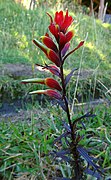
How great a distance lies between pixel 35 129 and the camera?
4.49ft

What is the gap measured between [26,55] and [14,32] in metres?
0.67

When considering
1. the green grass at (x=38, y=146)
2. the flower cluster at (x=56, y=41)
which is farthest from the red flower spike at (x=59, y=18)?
the green grass at (x=38, y=146)

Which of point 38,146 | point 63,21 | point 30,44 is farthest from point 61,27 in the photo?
point 30,44

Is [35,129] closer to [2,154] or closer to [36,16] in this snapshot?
[2,154]

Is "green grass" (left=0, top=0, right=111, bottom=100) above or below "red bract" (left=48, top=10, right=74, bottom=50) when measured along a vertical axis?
above

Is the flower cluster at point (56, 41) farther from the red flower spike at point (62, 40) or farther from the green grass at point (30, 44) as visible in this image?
the green grass at point (30, 44)

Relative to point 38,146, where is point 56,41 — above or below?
above

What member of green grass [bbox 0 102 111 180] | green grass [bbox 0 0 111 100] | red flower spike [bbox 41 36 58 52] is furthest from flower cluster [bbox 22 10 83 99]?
green grass [bbox 0 0 111 100]

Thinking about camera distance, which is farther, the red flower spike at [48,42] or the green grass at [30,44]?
the green grass at [30,44]

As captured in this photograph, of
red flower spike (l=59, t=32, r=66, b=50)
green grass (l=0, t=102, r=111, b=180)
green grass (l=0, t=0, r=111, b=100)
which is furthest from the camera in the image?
green grass (l=0, t=0, r=111, b=100)

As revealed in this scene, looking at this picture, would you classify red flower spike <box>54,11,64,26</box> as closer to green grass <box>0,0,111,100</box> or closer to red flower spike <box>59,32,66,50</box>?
red flower spike <box>59,32,66,50</box>

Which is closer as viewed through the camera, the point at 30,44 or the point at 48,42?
the point at 48,42

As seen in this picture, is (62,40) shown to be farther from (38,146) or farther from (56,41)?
(38,146)

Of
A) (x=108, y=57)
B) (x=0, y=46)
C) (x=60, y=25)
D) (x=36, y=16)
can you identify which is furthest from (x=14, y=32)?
(x=60, y=25)
